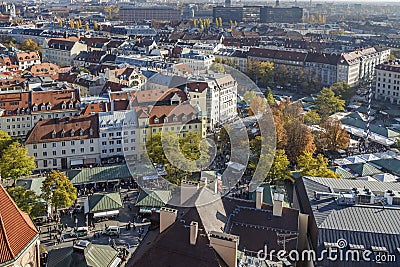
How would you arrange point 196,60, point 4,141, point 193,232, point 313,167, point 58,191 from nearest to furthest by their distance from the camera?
point 193,232 → point 58,191 → point 313,167 → point 4,141 → point 196,60

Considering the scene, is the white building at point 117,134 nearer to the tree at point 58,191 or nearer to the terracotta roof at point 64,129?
the terracotta roof at point 64,129

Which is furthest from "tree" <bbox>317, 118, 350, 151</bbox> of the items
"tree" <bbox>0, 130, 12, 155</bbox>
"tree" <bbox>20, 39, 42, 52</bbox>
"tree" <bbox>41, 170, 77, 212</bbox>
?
"tree" <bbox>20, 39, 42, 52</bbox>

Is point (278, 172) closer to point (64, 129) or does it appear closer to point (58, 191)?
point (58, 191)

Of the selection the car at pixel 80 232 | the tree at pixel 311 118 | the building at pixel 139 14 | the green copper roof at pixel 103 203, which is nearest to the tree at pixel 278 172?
the green copper roof at pixel 103 203

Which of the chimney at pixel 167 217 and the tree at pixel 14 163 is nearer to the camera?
the chimney at pixel 167 217

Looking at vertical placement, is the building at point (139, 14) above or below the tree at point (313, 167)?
above

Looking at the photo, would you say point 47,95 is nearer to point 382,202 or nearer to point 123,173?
point 123,173

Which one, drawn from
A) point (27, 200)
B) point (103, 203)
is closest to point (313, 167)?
point (103, 203)
